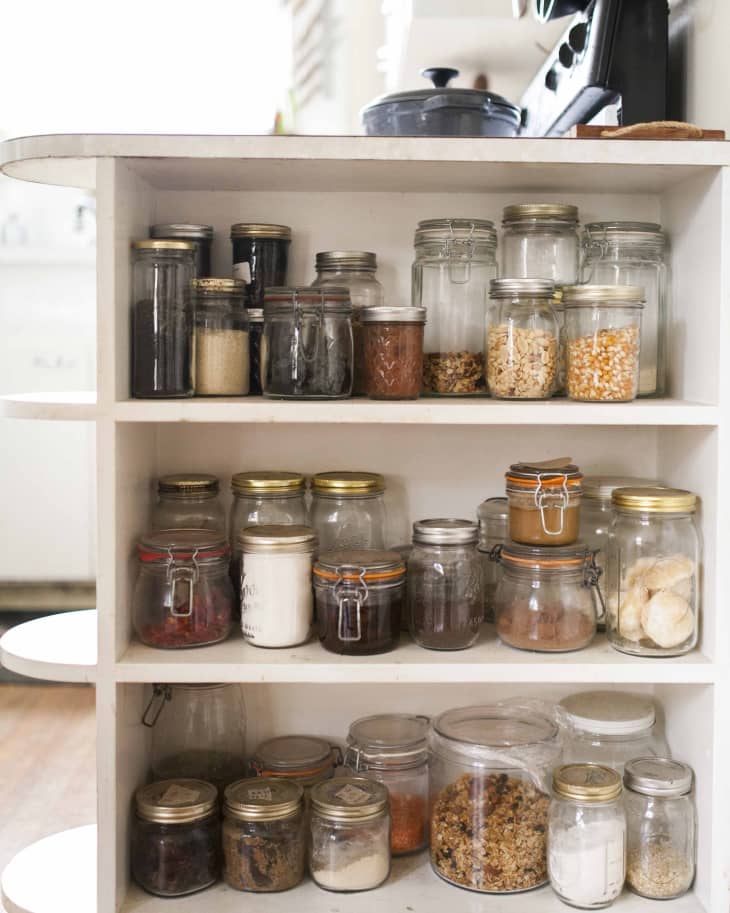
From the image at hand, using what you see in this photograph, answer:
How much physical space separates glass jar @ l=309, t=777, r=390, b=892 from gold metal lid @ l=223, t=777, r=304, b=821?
0.11 feet

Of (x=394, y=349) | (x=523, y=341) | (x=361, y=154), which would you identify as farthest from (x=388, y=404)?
(x=361, y=154)

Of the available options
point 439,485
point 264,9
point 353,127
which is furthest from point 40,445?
point 439,485

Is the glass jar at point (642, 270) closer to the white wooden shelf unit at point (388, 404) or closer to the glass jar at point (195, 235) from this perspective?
the white wooden shelf unit at point (388, 404)

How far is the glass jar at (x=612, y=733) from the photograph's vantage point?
152 cm

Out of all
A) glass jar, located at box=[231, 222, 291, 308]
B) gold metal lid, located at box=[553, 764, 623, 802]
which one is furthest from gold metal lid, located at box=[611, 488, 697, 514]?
glass jar, located at box=[231, 222, 291, 308]

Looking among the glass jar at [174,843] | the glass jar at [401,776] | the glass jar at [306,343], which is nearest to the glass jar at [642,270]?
the glass jar at [306,343]

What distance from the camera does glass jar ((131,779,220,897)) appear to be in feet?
4.64

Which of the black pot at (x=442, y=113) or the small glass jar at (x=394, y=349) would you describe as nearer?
the small glass jar at (x=394, y=349)

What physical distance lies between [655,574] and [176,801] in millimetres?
710

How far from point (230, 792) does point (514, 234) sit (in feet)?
2.88

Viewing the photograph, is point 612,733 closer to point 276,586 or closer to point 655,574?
point 655,574

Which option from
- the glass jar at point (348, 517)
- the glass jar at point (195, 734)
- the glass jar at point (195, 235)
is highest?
the glass jar at point (195, 235)

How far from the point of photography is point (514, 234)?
4.98 ft

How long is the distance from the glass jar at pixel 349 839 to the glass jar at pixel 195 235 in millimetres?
747
